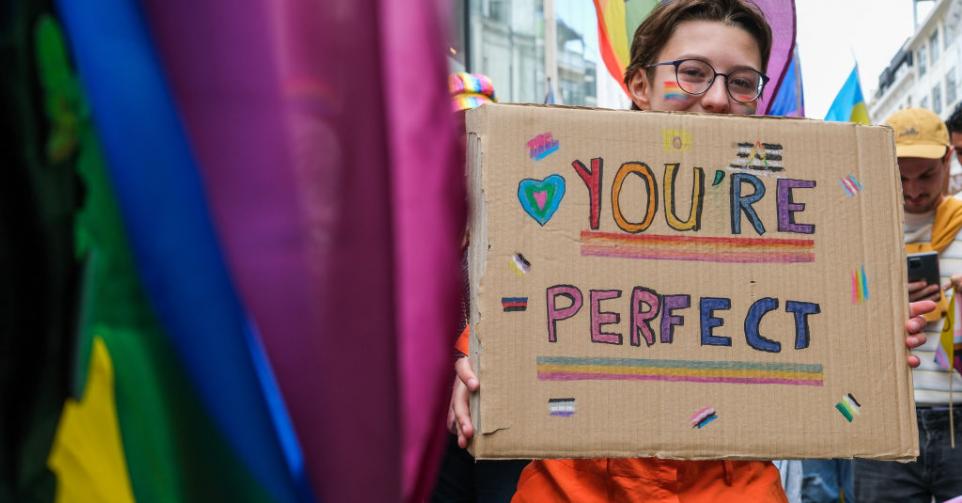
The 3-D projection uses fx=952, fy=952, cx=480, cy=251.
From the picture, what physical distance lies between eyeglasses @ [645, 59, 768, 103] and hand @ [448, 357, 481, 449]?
68cm

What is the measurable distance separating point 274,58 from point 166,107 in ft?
0.20

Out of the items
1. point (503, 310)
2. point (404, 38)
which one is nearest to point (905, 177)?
point (503, 310)

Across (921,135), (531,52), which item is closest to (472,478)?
(921,135)

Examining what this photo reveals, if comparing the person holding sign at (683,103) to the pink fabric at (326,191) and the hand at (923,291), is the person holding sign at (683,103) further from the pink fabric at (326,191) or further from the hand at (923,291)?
the hand at (923,291)

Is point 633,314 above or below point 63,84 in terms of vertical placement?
below

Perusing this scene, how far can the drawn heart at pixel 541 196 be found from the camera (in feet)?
4.40

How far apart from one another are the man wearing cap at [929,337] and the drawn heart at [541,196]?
1640 millimetres

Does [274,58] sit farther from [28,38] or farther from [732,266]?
[732,266]

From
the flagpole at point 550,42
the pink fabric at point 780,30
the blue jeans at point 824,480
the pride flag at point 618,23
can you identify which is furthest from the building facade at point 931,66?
the pink fabric at point 780,30

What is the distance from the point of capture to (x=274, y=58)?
501 mm

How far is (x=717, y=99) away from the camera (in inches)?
65.9

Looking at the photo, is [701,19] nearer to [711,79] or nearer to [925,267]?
[711,79]

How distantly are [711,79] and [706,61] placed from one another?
0.04 meters

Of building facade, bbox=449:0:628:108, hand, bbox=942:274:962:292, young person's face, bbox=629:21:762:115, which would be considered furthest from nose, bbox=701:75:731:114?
building facade, bbox=449:0:628:108
